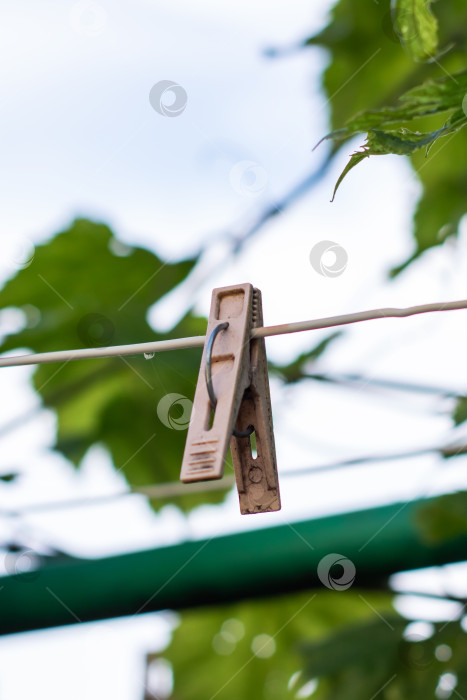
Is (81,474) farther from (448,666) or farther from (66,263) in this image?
(448,666)

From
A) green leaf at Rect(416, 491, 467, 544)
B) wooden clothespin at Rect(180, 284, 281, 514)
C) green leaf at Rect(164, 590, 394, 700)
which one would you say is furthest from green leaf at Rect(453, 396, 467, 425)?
green leaf at Rect(164, 590, 394, 700)

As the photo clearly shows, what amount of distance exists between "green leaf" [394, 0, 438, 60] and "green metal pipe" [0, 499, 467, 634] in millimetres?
644

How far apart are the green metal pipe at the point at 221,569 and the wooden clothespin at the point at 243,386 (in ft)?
1.72

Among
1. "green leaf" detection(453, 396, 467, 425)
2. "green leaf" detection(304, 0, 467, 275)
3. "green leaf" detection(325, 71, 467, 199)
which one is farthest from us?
"green leaf" detection(304, 0, 467, 275)

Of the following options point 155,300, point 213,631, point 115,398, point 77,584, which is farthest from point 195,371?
point 213,631

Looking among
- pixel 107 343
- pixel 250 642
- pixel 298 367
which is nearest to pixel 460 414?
pixel 298 367

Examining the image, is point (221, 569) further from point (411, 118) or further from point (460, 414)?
point (411, 118)

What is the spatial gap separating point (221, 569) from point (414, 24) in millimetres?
790

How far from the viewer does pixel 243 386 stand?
0.62 metres

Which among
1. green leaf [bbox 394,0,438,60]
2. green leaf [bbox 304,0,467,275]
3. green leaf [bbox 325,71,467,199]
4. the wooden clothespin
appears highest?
green leaf [bbox 304,0,467,275]

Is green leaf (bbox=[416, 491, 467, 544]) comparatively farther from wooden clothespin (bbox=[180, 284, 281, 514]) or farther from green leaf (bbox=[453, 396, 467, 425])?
wooden clothespin (bbox=[180, 284, 281, 514])

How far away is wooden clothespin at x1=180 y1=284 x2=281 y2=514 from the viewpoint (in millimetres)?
607

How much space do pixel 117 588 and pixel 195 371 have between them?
0.33 m

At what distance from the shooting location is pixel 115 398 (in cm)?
144
